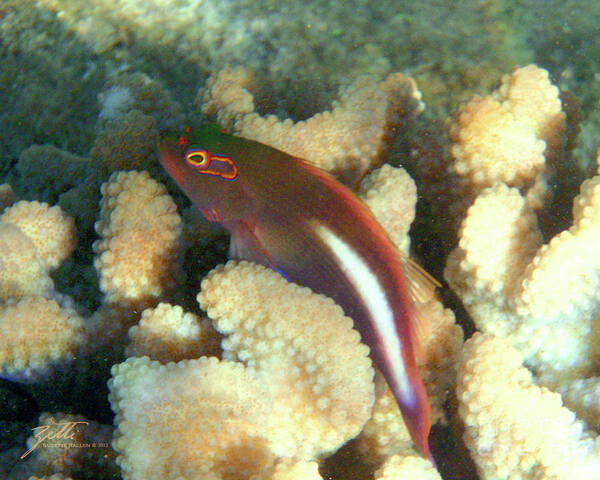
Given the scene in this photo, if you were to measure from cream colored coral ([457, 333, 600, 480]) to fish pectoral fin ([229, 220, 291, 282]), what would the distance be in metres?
0.73

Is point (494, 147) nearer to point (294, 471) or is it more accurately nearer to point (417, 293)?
point (417, 293)

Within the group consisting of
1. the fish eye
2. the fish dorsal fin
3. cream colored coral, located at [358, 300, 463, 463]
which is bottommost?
cream colored coral, located at [358, 300, 463, 463]

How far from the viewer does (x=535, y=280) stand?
1531mm

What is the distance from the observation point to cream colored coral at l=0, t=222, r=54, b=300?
1.77m

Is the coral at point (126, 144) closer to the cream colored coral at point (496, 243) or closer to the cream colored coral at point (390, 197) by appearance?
the cream colored coral at point (390, 197)

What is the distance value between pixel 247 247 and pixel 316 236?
0.24m

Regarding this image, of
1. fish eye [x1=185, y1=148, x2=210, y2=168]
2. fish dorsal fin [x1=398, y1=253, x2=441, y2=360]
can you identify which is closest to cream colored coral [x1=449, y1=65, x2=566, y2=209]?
fish dorsal fin [x1=398, y1=253, x2=441, y2=360]

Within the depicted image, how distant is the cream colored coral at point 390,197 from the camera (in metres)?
1.75

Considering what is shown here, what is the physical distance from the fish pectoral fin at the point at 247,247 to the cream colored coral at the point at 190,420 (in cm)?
45

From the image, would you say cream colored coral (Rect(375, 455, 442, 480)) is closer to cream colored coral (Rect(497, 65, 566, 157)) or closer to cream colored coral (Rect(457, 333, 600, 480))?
cream colored coral (Rect(457, 333, 600, 480))

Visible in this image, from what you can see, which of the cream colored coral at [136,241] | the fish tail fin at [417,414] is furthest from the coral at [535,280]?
the cream colored coral at [136,241]

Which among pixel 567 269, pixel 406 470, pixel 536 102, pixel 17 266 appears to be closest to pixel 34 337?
pixel 17 266

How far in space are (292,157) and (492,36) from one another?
5.89 feet

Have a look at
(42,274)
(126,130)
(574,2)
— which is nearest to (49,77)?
(126,130)
